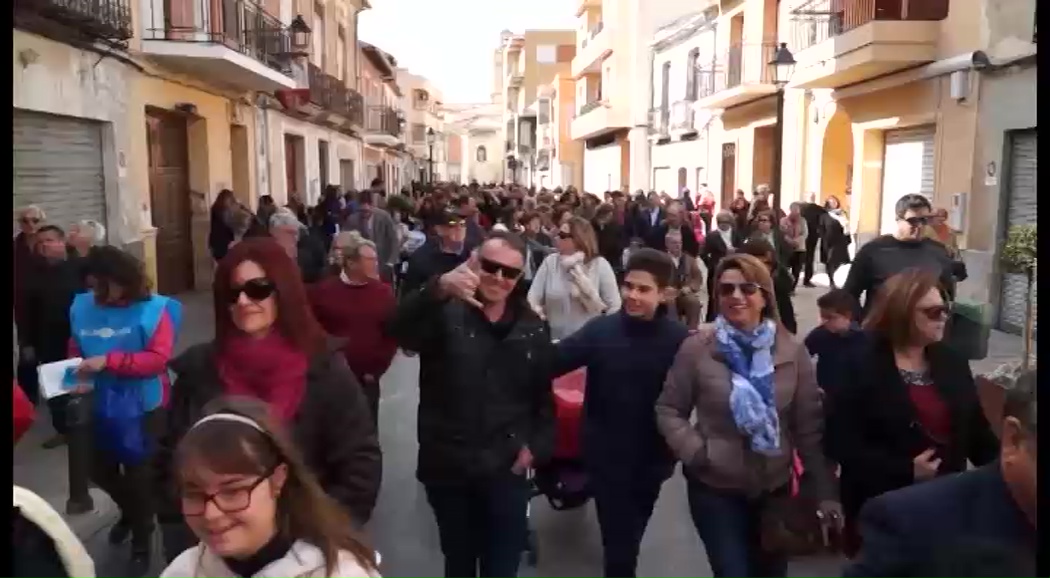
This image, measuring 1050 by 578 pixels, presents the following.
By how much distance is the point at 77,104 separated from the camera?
4262 millimetres

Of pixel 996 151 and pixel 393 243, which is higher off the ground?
pixel 996 151

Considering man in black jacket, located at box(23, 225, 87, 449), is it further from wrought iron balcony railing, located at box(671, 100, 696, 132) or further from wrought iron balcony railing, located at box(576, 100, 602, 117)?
wrought iron balcony railing, located at box(576, 100, 602, 117)

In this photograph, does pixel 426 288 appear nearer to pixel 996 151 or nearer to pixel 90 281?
pixel 90 281

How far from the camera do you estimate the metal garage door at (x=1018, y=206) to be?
167 cm

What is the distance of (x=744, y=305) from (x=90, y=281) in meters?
2.34

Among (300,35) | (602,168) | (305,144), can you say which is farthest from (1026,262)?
(602,168)

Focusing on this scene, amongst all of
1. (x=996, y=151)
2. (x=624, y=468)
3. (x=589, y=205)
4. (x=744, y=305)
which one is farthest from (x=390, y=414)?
(x=589, y=205)

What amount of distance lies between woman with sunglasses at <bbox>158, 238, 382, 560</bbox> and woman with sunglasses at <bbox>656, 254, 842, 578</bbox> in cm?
99

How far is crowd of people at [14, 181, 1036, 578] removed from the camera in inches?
60.8

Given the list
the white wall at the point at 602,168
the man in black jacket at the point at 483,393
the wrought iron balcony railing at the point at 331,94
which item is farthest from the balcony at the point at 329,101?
the white wall at the point at 602,168

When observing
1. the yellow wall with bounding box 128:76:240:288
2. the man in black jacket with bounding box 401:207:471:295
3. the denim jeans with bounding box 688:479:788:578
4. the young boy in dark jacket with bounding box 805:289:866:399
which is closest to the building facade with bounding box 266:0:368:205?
the yellow wall with bounding box 128:76:240:288

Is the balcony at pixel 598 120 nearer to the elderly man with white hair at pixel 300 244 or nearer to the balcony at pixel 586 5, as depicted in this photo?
the balcony at pixel 586 5

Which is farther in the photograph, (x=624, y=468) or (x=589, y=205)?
(x=589, y=205)

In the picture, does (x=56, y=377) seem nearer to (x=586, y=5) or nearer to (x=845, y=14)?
(x=845, y=14)
